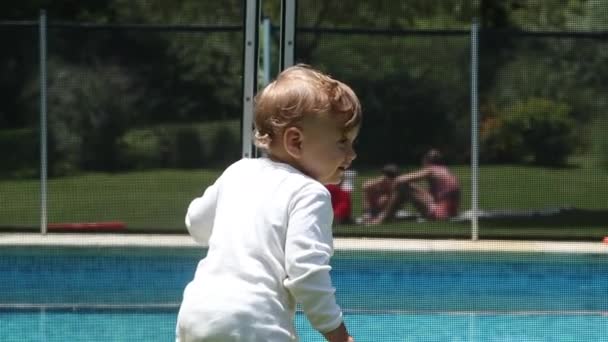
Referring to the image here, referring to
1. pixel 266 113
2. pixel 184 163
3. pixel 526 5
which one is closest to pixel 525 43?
pixel 184 163

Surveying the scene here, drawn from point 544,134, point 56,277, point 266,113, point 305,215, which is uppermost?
point 266,113

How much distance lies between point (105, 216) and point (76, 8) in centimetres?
677

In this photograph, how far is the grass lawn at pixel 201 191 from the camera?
1002 cm

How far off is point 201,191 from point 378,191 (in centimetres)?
150

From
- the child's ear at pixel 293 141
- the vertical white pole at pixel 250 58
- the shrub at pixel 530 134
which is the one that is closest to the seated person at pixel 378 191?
the shrub at pixel 530 134

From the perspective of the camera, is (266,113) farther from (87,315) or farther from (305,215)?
(87,315)

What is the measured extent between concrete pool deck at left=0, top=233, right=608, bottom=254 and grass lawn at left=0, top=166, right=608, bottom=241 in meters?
0.21

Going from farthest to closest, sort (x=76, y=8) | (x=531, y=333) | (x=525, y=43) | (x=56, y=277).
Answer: (x=76, y=8)
(x=525, y=43)
(x=56, y=277)
(x=531, y=333)

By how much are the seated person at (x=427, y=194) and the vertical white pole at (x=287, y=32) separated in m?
5.69

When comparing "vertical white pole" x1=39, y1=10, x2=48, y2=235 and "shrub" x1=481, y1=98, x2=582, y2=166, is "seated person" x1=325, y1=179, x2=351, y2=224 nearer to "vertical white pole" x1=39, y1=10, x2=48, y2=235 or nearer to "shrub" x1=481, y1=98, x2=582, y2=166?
"shrub" x1=481, y1=98, x2=582, y2=166

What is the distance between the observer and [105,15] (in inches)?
647

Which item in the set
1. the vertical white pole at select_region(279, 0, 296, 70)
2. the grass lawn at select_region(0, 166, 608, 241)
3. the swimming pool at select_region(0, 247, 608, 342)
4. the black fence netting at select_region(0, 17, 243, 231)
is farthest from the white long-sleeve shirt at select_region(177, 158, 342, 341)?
the black fence netting at select_region(0, 17, 243, 231)

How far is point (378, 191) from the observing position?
10.2 m

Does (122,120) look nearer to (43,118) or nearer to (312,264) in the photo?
(43,118)
